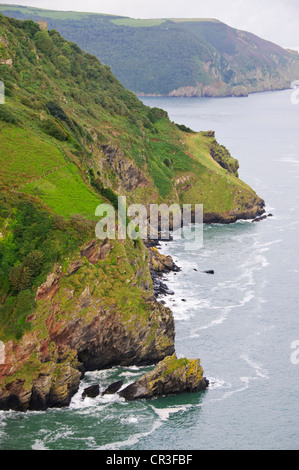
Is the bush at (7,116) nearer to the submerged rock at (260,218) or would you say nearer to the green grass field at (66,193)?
the green grass field at (66,193)

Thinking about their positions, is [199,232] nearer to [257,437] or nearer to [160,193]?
[160,193]

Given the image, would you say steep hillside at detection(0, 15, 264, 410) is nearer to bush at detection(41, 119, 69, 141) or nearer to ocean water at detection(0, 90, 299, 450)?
bush at detection(41, 119, 69, 141)

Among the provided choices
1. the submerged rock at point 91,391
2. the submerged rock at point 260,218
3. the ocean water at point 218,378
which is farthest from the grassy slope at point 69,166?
the ocean water at point 218,378
